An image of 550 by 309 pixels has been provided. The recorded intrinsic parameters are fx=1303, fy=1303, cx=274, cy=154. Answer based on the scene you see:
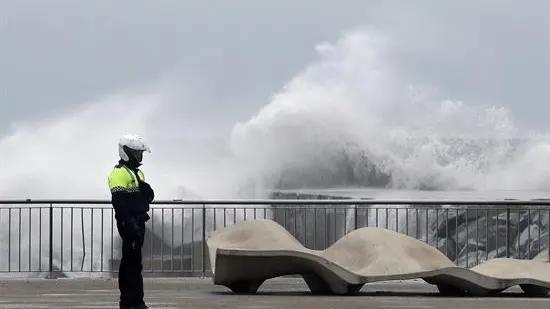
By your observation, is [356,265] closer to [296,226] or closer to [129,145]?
[129,145]

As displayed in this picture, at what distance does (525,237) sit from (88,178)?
1704 inches

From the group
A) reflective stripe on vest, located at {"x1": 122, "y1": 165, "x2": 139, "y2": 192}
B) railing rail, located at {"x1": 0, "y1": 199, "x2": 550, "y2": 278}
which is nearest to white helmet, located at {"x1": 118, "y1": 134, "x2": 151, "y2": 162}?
reflective stripe on vest, located at {"x1": 122, "y1": 165, "x2": 139, "y2": 192}

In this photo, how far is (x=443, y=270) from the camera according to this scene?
1570cm

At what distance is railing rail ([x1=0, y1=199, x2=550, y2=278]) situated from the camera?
20.3 m

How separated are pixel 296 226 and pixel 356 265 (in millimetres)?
4894

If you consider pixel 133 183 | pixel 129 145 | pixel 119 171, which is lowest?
pixel 133 183

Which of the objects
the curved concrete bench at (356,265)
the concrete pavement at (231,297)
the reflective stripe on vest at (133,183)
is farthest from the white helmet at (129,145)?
the curved concrete bench at (356,265)

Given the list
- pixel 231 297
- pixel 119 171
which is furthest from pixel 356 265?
pixel 119 171

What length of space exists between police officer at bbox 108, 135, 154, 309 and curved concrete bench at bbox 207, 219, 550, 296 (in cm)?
278

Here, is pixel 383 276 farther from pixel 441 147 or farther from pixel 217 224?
pixel 441 147

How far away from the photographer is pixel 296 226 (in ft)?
69.1

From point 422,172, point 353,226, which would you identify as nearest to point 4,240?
point 353,226

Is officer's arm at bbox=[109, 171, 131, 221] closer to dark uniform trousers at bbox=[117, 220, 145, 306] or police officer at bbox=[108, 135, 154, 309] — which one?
police officer at bbox=[108, 135, 154, 309]

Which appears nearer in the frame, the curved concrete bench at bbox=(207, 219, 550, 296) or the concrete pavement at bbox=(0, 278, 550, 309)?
the concrete pavement at bbox=(0, 278, 550, 309)
